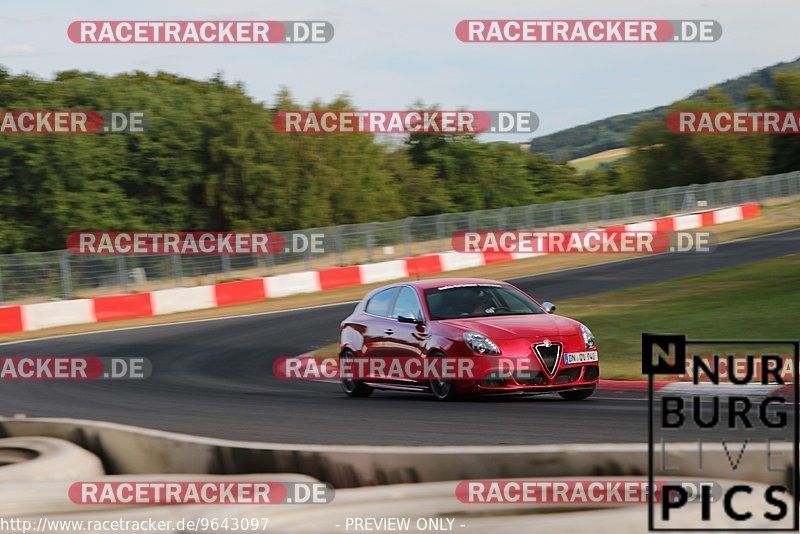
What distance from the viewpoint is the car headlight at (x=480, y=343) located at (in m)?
11.6

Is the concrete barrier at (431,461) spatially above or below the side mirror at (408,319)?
below

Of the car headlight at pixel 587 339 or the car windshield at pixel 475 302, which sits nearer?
the car headlight at pixel 587 339

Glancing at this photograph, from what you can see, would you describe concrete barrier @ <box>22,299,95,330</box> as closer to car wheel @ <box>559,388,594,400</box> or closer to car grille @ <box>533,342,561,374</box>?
car wheel @ <box>559,388,594,400</box>

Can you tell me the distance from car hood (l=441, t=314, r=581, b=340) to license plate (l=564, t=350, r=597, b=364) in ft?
0.73

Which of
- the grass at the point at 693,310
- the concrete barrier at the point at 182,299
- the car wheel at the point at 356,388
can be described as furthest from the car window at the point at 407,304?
the concrete barrier at the point at 182,299

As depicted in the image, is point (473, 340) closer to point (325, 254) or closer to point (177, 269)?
point (177, 269)

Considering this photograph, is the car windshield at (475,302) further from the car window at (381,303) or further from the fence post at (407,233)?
the fence post at (407,233)

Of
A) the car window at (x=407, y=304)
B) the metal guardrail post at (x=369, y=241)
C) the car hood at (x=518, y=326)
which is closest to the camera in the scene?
the car hood at (x=518, y=326)

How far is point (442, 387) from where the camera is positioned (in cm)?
1203

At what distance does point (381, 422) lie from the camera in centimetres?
1025

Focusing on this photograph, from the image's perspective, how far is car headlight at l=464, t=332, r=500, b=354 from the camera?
1162 cm

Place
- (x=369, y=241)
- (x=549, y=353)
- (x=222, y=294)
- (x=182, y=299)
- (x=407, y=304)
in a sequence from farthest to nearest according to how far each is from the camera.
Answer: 1. (x=369, y=241)
2. (x=222, y=294)
3. (x=182, y=299)
4. (x=407, y=304)
5. (x=549, y=353)

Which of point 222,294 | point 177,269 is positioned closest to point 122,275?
point 177,269

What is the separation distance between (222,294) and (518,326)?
58.9 feet
